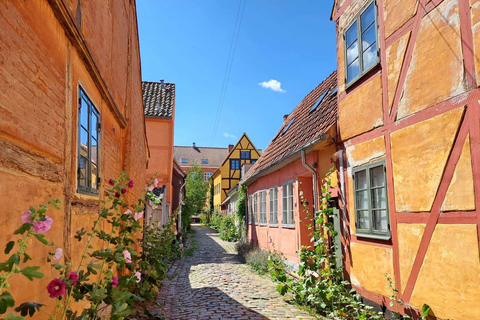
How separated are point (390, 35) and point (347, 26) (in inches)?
64.1

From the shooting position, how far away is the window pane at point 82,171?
3775 millimetres

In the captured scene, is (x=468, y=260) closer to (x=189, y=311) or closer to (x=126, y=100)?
(x=189, y=311)

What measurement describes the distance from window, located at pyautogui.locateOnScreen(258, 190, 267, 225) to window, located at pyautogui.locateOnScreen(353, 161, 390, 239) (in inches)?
273

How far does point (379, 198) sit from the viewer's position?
5.54 meters

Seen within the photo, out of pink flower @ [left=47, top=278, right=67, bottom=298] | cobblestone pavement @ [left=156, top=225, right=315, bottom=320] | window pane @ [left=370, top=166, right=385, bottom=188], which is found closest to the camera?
pink flower @ [left=47, top=278, right=67, bottom=298]

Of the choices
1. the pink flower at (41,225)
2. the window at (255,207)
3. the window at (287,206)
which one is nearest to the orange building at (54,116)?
the pink flower at (41,225)

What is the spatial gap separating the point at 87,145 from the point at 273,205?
27.3ft

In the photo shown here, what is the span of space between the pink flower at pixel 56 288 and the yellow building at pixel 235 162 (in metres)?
34.9

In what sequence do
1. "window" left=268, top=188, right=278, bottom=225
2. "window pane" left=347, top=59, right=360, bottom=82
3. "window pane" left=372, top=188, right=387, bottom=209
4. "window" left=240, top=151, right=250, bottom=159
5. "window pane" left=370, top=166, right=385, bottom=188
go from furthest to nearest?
"window" left=240, top=151, right=250, bottom=159 < "window" left=268, top=188, right=278, bottom=225 < "window pane" left=347, top=59, right=360, bottom=82 < "window pane" left=370, top=166, right=385, bottom=188 < "window pane" left=372, top=188, right=387, bottom=209

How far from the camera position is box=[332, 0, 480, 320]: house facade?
384 centimetres

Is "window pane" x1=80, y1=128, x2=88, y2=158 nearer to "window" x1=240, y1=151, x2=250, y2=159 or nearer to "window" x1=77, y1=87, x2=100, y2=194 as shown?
"window" x1=77, y1=87, x2=100, y2=194

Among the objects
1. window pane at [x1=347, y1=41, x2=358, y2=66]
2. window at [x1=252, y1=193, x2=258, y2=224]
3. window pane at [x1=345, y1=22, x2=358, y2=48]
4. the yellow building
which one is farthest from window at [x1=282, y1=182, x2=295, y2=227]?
the yellow building

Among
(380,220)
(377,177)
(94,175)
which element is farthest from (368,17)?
(94,175)

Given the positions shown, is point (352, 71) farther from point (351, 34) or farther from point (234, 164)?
point (234, 164)
